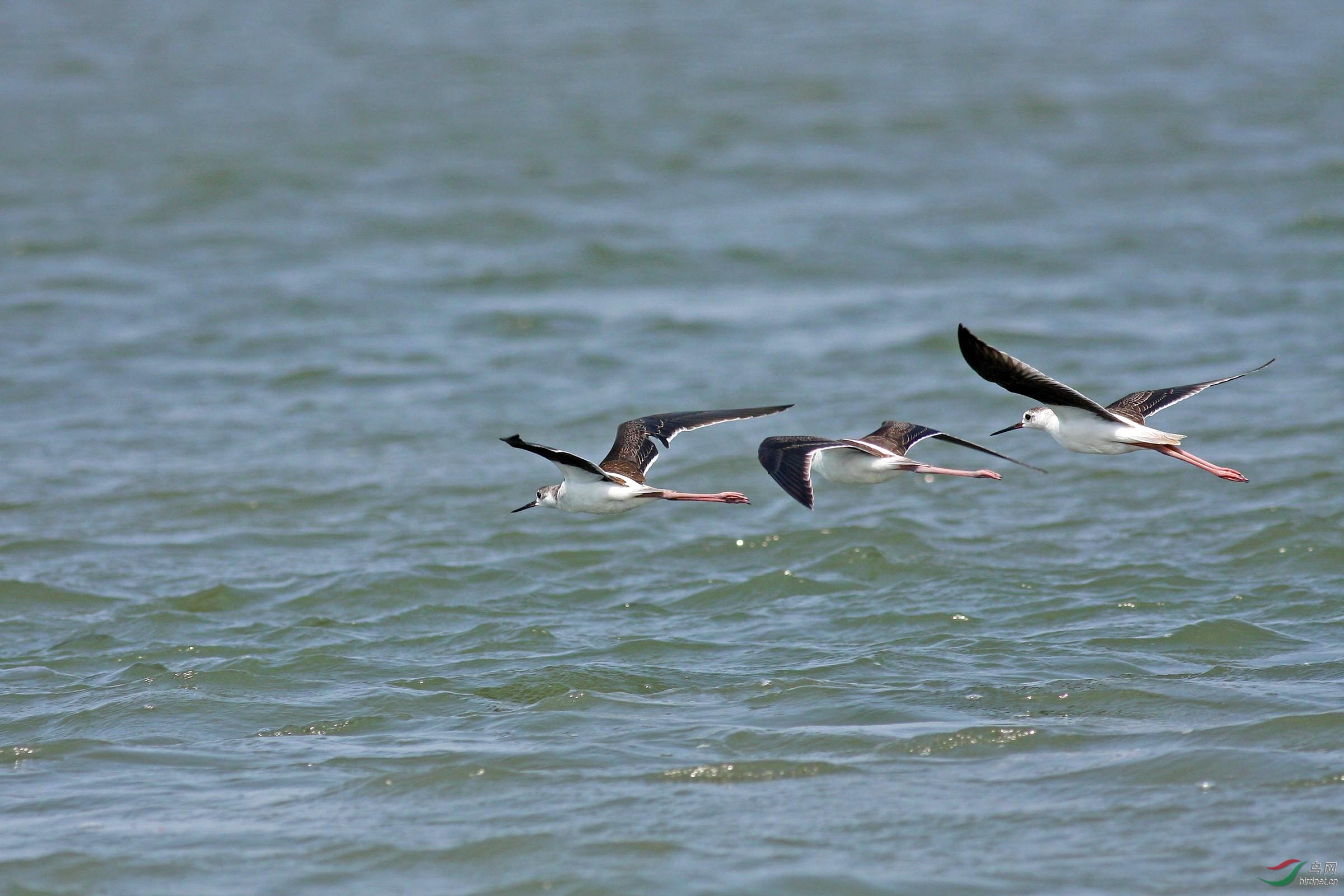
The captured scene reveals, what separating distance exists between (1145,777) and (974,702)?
137 centimetres

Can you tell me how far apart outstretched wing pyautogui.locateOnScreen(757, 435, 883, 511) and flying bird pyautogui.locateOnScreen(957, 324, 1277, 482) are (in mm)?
1015

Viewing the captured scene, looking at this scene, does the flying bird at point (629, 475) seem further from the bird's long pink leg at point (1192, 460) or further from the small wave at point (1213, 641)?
the small wave at point (1213, 641)

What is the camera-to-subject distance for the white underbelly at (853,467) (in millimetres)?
9648

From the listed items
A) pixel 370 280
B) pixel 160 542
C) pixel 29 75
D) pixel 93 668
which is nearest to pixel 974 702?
pixel 93 668

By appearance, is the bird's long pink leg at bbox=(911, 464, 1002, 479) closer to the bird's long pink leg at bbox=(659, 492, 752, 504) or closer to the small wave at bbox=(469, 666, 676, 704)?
the bird's long pink leg at bbox=(659, 492, 752, 504)

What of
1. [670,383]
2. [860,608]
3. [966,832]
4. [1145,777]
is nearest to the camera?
[966,832]

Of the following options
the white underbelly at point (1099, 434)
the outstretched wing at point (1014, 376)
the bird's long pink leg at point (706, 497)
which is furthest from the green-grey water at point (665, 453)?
the outstretched wing at point (1014, 376)

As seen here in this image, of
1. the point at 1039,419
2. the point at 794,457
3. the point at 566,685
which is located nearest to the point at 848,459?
the point at 794,457

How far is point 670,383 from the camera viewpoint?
16.7m

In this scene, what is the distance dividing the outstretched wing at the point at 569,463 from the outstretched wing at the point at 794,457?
102cm

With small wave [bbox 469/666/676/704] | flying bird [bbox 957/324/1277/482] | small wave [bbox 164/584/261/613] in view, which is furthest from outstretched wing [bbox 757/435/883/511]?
small wave [bbox 164/584/261/613]

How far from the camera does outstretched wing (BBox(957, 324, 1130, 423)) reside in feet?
25.7

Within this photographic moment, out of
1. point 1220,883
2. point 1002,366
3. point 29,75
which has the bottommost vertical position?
point 1220,883

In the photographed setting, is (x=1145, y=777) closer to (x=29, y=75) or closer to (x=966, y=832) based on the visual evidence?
(x=966, y=832)
